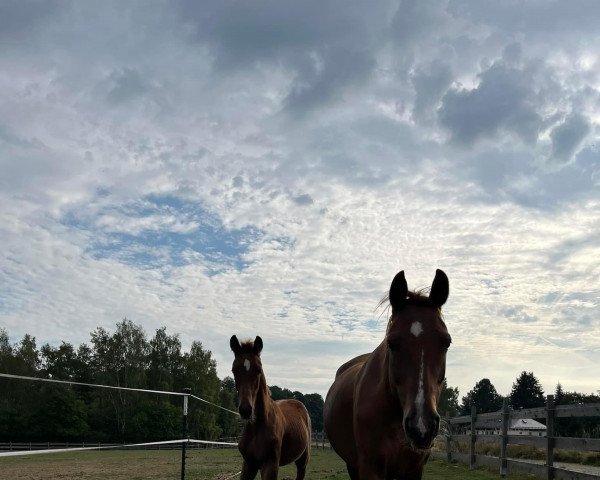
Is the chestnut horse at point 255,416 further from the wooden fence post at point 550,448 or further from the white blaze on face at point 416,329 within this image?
the wooden fence post at point 550,448

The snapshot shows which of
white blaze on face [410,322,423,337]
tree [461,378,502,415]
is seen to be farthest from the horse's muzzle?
tree [461,378,502,415]

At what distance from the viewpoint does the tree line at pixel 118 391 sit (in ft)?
80.0

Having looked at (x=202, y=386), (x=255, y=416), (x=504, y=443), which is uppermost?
(x=255, y=416)

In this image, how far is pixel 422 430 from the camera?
2.67m

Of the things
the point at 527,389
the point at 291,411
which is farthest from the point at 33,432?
the point at 527,389

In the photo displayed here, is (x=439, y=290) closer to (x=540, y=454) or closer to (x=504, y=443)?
(x=504, y=443)

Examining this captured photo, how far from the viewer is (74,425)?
972 inches

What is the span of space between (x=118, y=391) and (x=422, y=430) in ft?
127

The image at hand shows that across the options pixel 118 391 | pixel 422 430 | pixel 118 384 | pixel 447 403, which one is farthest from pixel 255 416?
pixel 447 403

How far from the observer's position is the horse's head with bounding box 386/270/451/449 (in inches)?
107

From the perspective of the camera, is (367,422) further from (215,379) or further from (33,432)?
(215,379)

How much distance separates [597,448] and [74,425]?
23.4 metres

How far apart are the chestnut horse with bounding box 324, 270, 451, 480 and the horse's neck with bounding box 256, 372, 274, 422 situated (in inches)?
132

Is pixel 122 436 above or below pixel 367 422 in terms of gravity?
below
